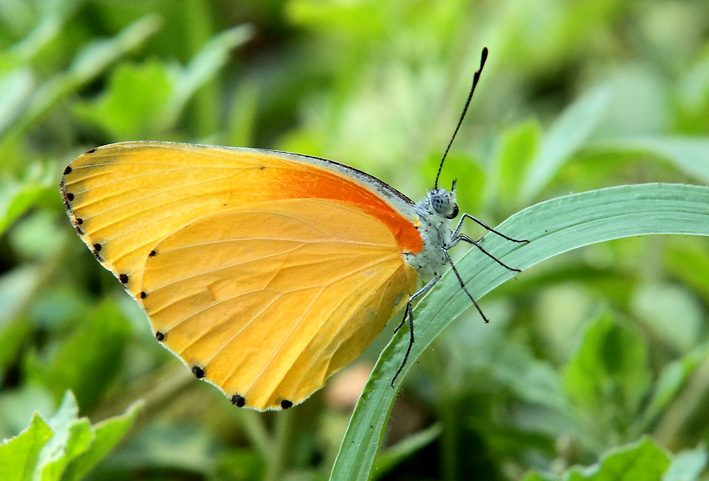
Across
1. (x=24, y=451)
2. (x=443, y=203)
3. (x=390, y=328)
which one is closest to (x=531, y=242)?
(x=443, y=203)

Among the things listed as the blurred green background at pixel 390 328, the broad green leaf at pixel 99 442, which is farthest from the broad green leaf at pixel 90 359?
the broad green leaf at pixel 99 442

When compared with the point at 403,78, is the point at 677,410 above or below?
below

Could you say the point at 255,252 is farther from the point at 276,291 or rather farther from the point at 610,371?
the point at 610,371

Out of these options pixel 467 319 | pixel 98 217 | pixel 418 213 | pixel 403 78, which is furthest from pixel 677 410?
pixel 403 78

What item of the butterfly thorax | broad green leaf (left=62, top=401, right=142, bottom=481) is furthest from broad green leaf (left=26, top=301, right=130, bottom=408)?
the butterfly thorax

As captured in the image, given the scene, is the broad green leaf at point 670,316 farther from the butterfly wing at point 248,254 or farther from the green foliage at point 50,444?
the green foliage at point 50,444

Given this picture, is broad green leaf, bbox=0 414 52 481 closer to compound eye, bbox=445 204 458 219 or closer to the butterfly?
the butterfly

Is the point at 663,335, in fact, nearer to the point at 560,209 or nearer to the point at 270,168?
the point at 560,209
